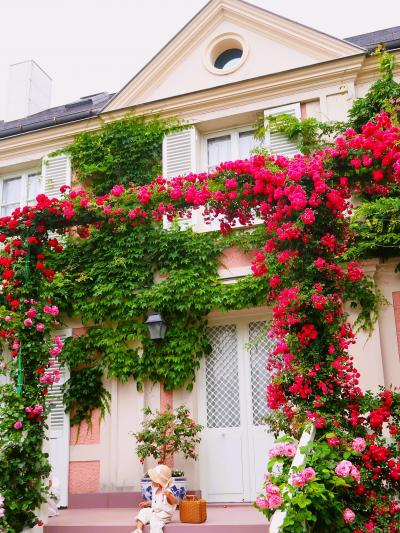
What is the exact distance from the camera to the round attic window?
9297 mm

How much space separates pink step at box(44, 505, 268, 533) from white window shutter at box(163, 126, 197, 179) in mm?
4729

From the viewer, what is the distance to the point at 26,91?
12.6 m

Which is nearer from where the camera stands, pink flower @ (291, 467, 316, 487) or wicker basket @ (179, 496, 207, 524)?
pink flower @ (291, 467, 316, 487)

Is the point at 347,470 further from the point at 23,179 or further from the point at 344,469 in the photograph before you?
the point at 23,179

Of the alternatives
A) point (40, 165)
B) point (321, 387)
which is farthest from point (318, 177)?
point (40, 165)

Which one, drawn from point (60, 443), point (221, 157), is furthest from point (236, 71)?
point (60, 443)

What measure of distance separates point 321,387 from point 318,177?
1.82 m

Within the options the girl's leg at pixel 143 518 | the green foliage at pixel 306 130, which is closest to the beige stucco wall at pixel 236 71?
the green foliage at pixel 306 130

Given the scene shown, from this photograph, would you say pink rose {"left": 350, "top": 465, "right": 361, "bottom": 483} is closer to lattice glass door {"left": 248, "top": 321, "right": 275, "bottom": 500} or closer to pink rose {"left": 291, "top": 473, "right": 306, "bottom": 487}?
pink rose {"left": 291, "top": 473, "right": 306, "bottom": 487}

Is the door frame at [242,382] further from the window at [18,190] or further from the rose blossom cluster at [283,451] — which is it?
the window at [18,190]

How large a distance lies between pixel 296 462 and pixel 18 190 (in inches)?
298

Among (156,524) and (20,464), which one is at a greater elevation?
(20,464)

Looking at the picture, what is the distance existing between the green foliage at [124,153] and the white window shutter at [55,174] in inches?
8.7

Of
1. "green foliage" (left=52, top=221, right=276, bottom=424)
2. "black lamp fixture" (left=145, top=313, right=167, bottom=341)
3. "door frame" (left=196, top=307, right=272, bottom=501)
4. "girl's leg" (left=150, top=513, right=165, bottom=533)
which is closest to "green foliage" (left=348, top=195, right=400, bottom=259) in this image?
"green foliage" (left=52, top=221, right=276, bottom=424)
